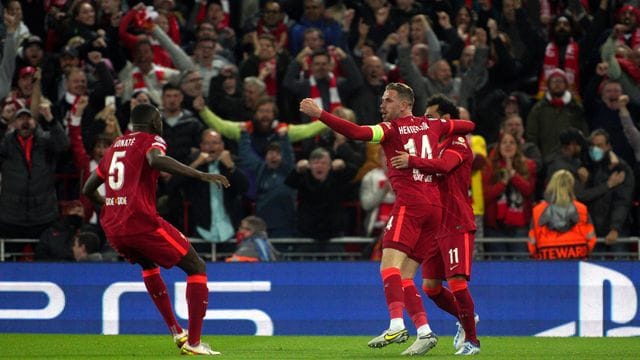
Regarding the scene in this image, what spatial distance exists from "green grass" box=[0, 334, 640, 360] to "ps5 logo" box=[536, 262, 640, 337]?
85 centimetres

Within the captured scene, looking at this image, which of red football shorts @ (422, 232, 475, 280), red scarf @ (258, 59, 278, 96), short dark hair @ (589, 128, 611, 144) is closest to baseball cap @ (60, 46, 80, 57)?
red scarf @ (258, 59, 278, 96)

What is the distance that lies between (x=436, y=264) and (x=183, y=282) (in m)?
4.63

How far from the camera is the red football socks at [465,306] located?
37.2 feet

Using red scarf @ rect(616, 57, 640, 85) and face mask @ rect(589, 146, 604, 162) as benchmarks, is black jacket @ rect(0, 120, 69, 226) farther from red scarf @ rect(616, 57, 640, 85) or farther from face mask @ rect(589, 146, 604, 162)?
red scarf @ rect(616, 57, 640, 85)

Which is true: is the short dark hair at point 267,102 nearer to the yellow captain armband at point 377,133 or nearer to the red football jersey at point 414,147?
the red football jersey at point 414,147

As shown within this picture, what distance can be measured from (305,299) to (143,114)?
4545mm

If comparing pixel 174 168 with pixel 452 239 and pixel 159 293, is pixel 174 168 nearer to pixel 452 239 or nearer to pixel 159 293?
pixel 159 293

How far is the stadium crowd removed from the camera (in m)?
16.9

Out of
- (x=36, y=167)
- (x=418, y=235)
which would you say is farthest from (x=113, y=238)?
(x=36, y=167)

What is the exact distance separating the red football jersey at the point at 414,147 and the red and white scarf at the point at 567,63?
846cm

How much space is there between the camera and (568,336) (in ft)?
48.8

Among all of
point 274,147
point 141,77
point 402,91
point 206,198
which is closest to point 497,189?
point 274,147

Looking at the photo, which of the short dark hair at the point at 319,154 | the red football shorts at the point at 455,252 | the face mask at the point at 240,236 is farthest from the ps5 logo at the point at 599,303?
the face mask at the point at 240,236

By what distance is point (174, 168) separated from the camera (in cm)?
1115
